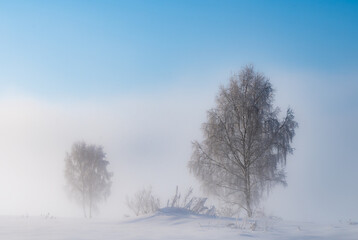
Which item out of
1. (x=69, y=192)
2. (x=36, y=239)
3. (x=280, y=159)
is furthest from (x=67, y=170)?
(x=36, y=239)

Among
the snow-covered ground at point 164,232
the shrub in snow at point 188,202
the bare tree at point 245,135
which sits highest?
the bare tree at point 245,135

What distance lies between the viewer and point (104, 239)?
5414 mm

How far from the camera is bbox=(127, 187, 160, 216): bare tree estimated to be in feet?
38.0

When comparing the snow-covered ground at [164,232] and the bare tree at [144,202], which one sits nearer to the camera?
the snow-covered ground at [164,232]

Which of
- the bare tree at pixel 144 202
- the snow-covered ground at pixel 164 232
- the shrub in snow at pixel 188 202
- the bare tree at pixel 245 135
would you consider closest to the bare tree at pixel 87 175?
the bare tree at pixel 245 135

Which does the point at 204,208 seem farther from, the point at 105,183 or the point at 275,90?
the point at 105,183

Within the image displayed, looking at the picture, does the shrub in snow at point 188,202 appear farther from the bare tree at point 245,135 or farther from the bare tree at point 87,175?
the bare tree at point 87,175

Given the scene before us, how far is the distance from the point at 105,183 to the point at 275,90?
26.5 metres

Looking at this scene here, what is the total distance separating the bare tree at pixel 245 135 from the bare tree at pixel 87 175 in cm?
2255

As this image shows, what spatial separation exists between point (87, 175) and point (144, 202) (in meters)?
26.9

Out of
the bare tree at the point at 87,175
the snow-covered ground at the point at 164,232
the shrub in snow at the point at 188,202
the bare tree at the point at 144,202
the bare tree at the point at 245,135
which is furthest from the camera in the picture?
the bare tree at the point at 87,175

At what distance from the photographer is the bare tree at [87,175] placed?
37188 mm

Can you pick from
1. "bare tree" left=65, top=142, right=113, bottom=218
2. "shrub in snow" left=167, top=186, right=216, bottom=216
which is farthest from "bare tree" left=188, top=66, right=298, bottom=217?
"bare tree" left=65, top=142, right=113, bottom=218

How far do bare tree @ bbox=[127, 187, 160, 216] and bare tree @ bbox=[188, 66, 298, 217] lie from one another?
4928mm
